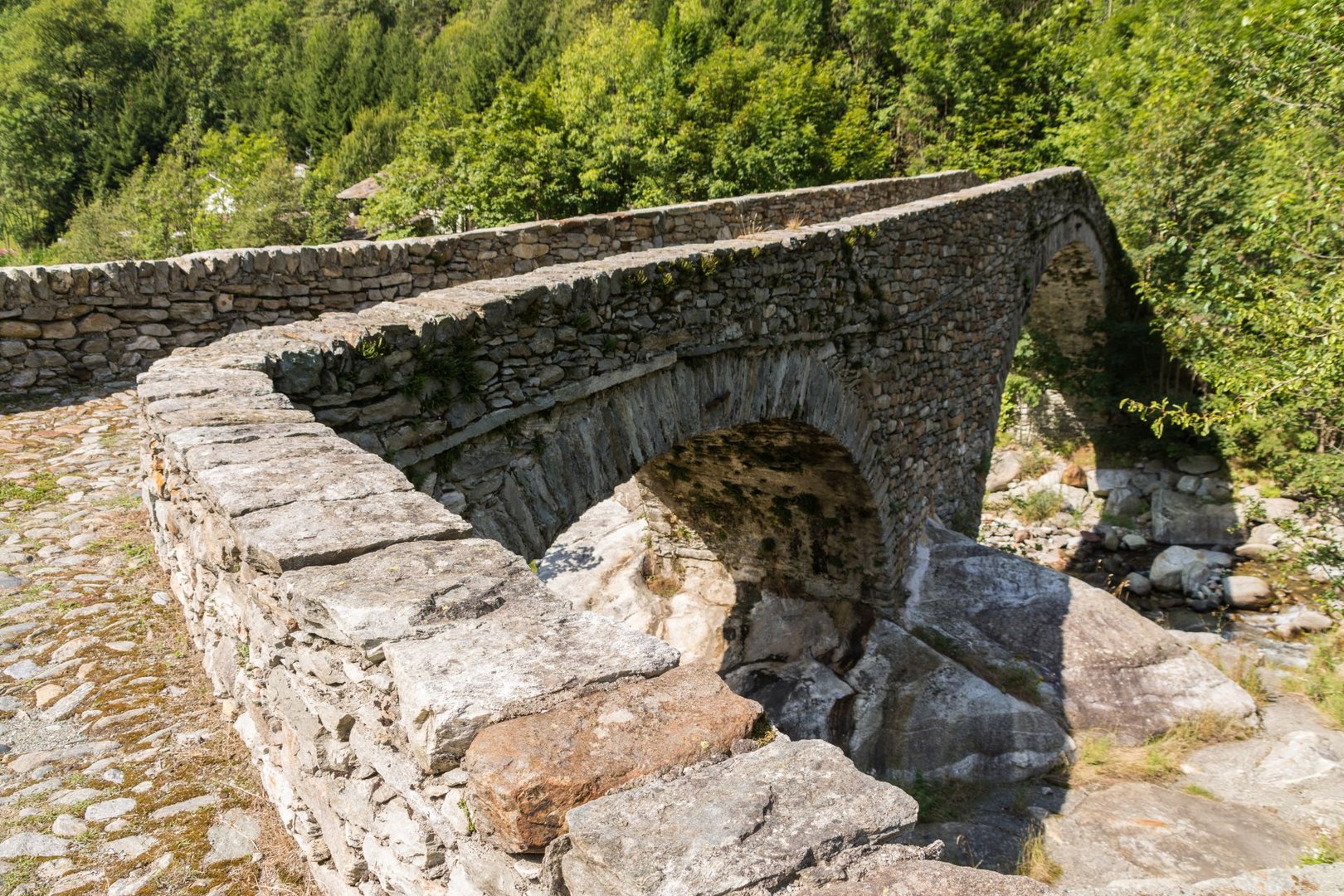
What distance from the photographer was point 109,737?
307cm

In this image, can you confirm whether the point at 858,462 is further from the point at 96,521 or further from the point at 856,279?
the point at 96,521

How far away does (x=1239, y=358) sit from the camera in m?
11.5

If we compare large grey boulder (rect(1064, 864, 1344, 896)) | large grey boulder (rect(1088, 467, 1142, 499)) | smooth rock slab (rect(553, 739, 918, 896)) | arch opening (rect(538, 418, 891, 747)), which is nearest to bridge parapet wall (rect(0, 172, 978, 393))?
arch opening (rect(538, 418, 891, 747))

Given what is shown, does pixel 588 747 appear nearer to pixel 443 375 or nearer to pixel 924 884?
pixel 924 884

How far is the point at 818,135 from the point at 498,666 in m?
21.6

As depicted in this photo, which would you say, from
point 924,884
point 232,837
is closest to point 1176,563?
point 924,884

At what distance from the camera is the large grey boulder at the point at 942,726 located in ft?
26.4

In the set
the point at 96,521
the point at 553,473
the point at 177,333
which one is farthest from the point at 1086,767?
the point at 177,333

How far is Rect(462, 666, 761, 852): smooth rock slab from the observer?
1689 mm

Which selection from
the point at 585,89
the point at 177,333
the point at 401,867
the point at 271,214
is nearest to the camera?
the point at 401,867

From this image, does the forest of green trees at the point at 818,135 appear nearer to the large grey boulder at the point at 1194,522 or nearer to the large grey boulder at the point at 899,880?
the large grey boulder at the point at 1194,522

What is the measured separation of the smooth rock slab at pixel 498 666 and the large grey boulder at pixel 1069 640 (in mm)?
7629

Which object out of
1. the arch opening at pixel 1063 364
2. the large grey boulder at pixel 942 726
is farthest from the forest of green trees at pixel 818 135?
the large grey boulder at pixel 942 726

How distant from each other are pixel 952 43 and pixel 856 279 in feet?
57.8
